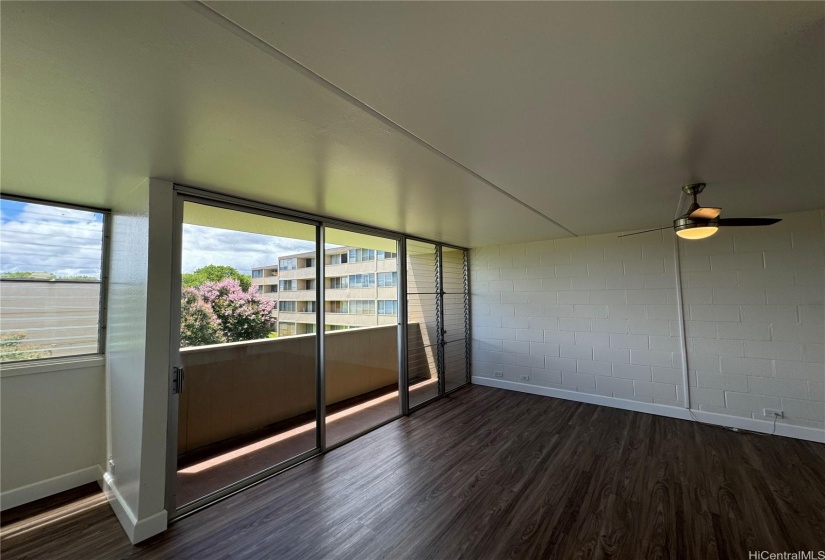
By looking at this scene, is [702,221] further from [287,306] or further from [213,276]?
[213,276]

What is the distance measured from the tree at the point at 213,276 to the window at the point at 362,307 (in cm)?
117

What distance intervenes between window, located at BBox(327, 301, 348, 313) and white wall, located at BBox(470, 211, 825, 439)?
9.06 feet

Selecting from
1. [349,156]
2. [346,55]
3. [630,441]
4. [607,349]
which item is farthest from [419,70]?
[607,349]

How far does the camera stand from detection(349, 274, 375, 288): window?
3.54 meters

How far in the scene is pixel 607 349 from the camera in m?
4.34

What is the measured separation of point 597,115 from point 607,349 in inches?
151

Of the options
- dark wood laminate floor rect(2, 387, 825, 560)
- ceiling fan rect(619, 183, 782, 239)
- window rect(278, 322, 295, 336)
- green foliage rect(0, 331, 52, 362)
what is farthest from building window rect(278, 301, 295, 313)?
ceiling fan rect(619, 183, 782, 239)

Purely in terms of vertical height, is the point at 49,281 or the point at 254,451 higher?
the point at 49,281

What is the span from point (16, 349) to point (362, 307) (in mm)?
2755

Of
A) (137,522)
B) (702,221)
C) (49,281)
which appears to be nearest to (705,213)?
(702,221)

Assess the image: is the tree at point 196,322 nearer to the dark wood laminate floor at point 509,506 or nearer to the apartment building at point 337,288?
the apartment building at point 337,288

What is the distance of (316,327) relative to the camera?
121 inches

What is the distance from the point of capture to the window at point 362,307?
3.54m

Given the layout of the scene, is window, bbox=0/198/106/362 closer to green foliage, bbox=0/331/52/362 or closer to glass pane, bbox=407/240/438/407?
green foliage, bbox=0/331/52/362
